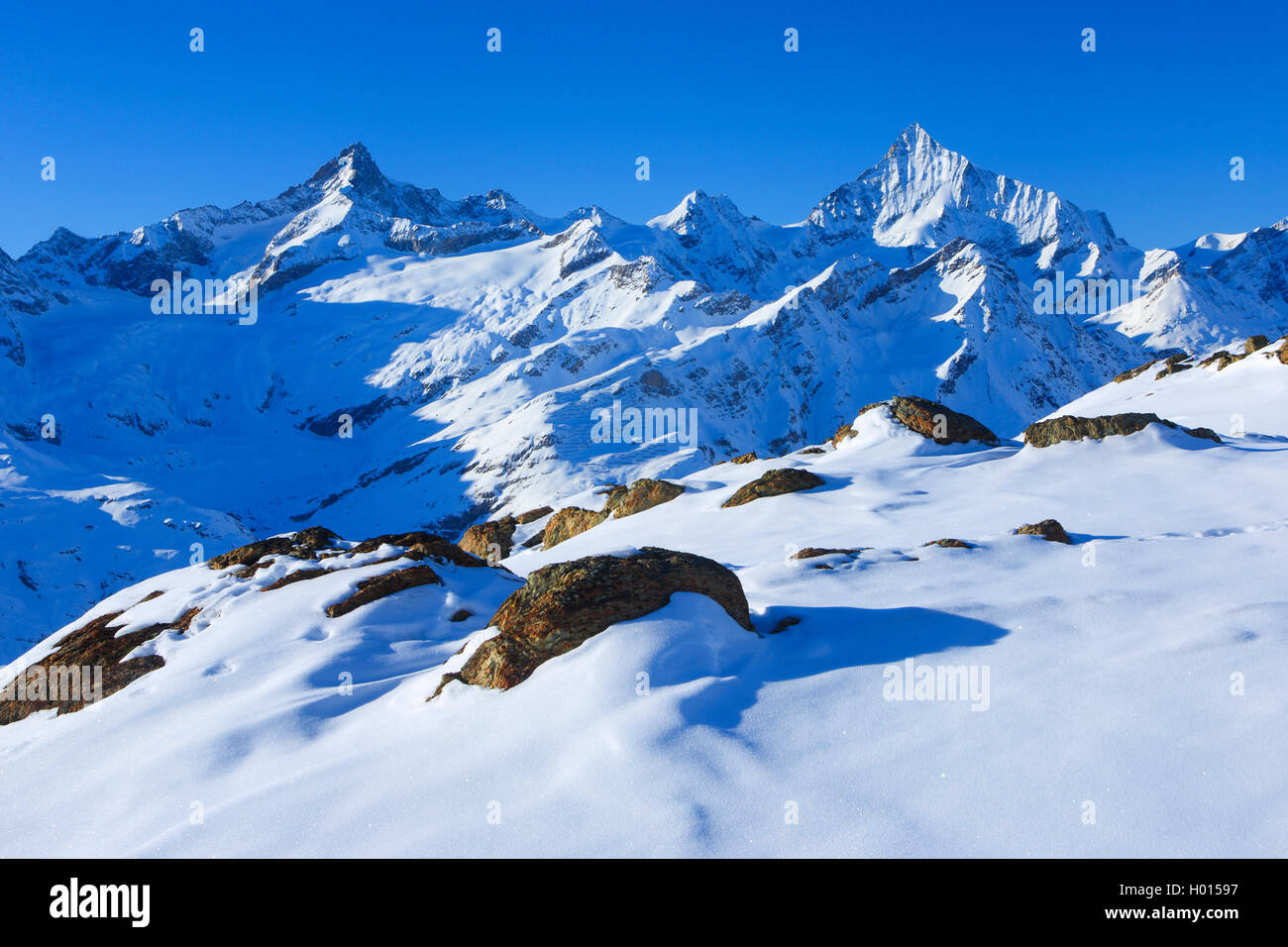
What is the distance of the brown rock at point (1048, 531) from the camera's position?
541 inches

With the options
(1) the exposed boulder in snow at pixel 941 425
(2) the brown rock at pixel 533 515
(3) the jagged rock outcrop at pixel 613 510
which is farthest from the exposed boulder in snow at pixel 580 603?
(2) the brown rock at pixel 533 515

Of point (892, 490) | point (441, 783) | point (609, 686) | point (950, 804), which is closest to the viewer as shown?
point (950, 804)

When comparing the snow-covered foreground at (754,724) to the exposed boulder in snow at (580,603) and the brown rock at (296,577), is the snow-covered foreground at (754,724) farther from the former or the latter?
the brown rock at (296,577)

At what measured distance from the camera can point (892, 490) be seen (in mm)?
21328

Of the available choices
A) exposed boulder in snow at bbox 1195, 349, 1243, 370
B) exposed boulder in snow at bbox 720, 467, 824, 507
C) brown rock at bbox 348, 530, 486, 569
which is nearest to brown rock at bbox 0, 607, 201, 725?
brown rock at bbox 348, 530, 486, 569

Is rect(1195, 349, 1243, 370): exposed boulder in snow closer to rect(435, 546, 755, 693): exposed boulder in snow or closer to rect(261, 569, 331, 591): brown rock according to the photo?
rect(435, 546, 755, 693): exposed boulder in snow

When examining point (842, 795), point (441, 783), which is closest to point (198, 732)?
point (441, 783)

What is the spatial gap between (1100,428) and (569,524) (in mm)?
16875

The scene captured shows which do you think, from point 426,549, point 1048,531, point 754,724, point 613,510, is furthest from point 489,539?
point 754,724

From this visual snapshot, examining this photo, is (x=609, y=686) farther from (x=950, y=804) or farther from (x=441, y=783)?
(x=950, y=804)

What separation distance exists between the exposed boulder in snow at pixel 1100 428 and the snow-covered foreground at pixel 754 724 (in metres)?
7.26

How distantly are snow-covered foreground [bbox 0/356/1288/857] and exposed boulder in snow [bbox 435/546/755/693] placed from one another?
317 millimetres

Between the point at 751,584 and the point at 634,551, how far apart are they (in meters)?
2.76

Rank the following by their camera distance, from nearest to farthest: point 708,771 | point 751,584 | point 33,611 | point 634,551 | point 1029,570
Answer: point 708,771
point 634,551
point 1029,570
point 751,584
point 33,611
